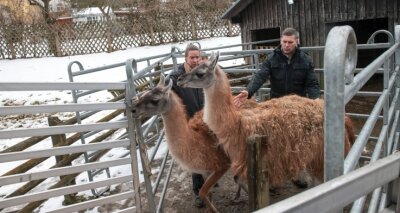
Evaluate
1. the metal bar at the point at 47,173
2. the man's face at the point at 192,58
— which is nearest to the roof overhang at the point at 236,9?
the man's face at the point at 192,58

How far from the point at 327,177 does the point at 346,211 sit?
295 centimetres

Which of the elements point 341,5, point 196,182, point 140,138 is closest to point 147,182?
point 140,138

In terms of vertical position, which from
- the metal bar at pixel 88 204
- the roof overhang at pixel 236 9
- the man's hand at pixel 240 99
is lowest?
the metal bar at pixel 88 204

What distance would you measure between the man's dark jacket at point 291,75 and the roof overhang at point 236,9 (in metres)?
7.21

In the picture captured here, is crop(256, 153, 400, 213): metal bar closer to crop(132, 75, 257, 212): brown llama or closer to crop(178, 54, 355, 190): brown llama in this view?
crop(178, 54, 355, 190): brown llama

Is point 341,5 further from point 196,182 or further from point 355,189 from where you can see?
point 355,189

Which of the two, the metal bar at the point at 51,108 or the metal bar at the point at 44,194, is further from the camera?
the metal bar at the point at 44,194

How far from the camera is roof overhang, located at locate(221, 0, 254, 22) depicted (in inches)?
442

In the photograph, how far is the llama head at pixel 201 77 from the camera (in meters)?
3.55

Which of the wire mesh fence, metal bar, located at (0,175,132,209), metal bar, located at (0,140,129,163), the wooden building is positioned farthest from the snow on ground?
the wooden building

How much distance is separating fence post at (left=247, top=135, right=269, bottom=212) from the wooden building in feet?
23.4

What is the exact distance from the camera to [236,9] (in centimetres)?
1165

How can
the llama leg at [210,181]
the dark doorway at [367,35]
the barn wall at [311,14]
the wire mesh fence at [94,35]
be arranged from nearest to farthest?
the llama leg at [210,181] < the barn wall at [311,14] < the dark doorway at [367,35] < the wire mesh fence at [94,35]

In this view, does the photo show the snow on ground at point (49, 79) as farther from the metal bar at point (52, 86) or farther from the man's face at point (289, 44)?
the man's face at point (289, 44)
